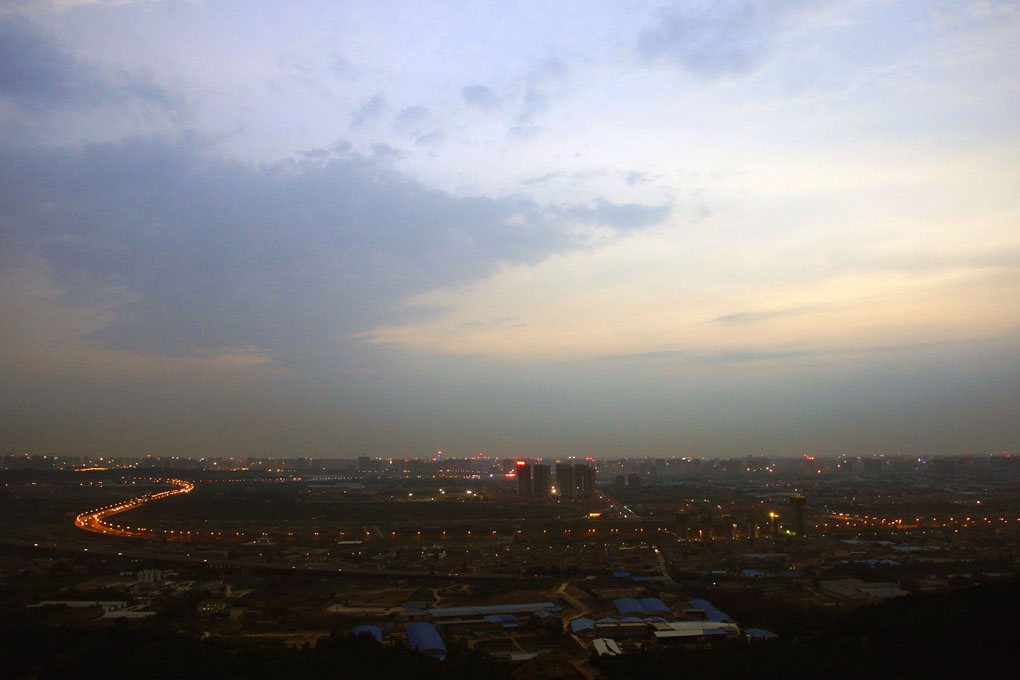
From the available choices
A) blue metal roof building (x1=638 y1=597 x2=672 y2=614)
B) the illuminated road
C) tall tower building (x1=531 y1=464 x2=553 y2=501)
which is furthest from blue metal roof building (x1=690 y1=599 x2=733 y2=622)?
tall tower building (x1=531 y1=464 x2=553 y2=501)

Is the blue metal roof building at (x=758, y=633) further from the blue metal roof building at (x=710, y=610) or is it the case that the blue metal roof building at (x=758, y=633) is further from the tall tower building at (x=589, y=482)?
the tall tower building at (x=589, y=482)

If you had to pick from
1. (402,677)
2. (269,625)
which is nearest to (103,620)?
(269,625)

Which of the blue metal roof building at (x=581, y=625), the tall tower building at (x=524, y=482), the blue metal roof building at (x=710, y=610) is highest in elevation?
the blue metal roof building at (x=581, y=625)

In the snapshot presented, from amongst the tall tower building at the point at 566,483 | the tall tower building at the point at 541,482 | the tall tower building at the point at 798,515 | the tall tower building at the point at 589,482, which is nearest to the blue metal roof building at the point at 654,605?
the tall tower building at the point at 798,515

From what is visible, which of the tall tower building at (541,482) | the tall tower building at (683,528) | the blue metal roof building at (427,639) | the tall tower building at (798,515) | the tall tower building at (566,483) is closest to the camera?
the blue metal roof building at (427,639)

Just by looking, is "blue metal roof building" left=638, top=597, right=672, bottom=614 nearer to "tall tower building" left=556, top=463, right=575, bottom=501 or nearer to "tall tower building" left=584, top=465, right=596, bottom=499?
"tall tower building" left=556, top=463, right=575, bottom=501

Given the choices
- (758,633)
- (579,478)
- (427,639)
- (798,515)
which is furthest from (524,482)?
(427,639)

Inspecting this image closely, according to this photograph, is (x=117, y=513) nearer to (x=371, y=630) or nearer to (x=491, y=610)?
(x=491, y=610)

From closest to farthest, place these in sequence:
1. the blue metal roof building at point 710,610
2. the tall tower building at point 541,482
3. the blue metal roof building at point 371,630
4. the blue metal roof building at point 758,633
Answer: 1. the blue metal roof building at point 758,633
2. the blue metal roof building at point 371,630
3. the blue metal roof building at point 710,610
4. the tall tower building at point 541,482
